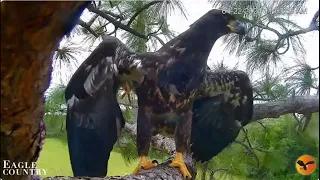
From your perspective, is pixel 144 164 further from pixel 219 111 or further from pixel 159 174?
pixel 219 111

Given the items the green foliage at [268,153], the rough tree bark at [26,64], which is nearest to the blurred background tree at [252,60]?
the green foliage at [268,153]

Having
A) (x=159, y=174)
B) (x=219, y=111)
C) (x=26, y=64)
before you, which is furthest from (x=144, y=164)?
(x=26, y=64)

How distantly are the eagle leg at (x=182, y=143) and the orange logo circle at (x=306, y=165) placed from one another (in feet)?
0.62

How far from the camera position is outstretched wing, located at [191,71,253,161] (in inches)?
29.3

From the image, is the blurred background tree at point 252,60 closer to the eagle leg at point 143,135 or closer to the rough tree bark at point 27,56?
the eagle leg at point 143,135

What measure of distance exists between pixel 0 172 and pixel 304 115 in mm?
515

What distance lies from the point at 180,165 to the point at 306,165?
0.68 ft

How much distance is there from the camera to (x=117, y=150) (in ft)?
2.46

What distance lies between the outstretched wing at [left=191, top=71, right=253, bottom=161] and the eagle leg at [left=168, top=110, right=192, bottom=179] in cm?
4

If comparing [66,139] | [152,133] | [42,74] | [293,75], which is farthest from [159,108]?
[42,74]

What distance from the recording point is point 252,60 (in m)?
0.80

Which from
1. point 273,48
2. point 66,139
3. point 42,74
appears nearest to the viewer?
point 42,74

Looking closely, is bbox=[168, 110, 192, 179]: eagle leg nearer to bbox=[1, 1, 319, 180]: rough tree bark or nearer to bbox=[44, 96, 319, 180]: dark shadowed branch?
bbox=[44, 96, 319, 180]: dark shadowed branch

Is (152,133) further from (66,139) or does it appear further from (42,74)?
(42,74)
